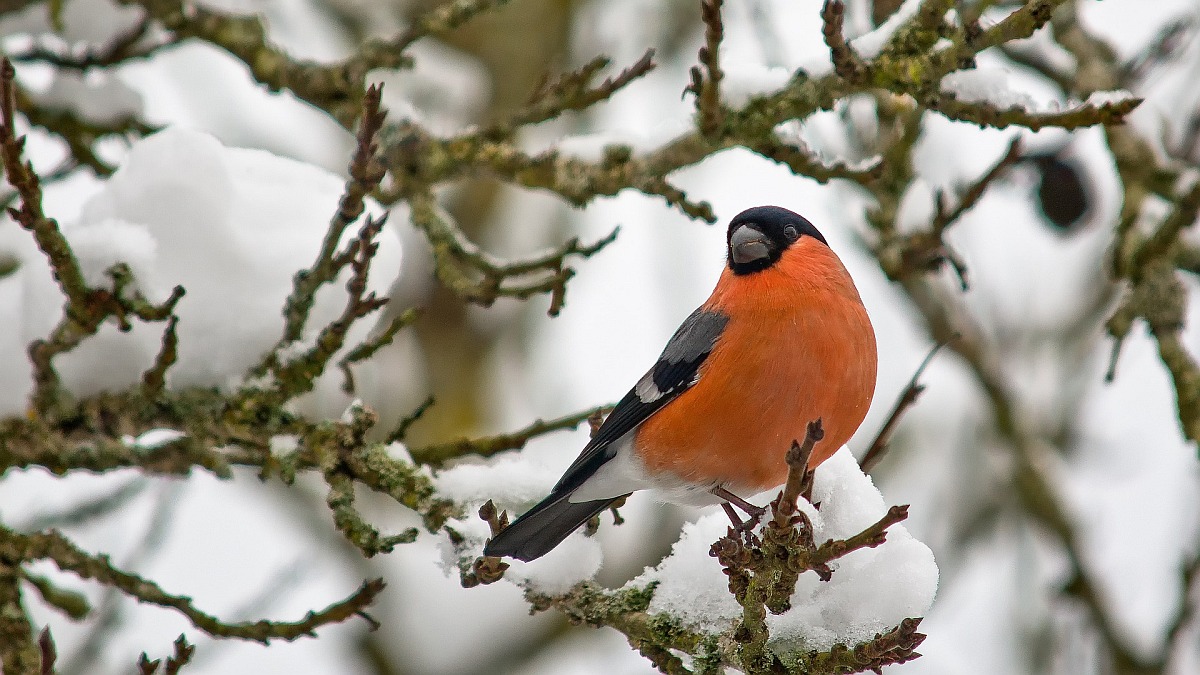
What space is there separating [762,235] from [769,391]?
83cm

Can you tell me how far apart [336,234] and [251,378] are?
0.55 m

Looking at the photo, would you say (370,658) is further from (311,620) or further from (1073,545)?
(311,620)

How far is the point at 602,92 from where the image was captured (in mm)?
3424

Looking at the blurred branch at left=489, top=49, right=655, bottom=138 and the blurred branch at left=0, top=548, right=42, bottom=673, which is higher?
the blurred branch at left=489, top=49, right=655, bottom=138

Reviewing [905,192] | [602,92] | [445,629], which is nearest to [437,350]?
[445,629]

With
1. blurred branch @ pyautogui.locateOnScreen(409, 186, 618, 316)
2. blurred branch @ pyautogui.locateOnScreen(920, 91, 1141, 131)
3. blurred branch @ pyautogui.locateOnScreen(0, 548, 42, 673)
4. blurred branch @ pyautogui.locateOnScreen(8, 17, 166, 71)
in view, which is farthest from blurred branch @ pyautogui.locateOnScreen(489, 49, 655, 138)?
blurred branch @ pyautogui.locateOnScreen(0, 548, 42, 673)

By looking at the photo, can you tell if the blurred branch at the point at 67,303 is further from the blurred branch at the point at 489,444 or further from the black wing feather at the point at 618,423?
the black wing feather at the point at 618,423

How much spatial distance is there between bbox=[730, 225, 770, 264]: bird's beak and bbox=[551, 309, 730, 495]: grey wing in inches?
10.8

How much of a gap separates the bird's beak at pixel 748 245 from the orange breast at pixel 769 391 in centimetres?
24

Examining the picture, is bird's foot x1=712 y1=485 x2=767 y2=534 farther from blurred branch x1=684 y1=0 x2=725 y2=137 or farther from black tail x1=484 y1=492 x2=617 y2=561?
blurred branch x1=684 y1=0 x2=725 y2=137

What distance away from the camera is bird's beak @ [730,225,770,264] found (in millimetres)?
3617

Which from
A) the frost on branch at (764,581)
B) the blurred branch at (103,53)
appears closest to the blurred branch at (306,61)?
the blurred branch at (103,53)

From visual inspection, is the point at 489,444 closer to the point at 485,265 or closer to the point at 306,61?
the point at 485,265

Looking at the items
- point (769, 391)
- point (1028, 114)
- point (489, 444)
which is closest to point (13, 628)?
point (489, 444)
